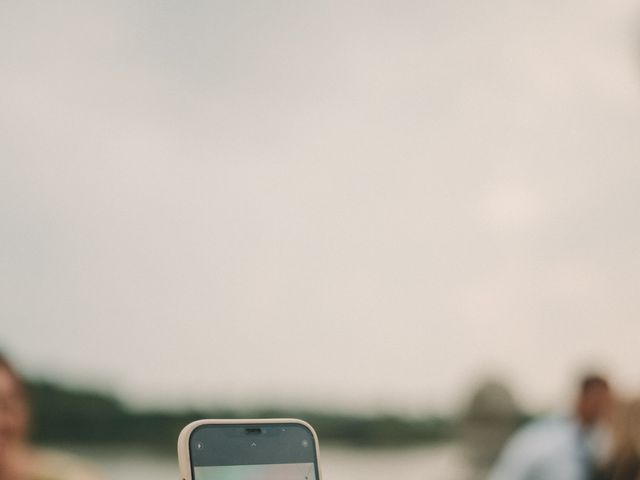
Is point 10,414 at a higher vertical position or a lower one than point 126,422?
higher

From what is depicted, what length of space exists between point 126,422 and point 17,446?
2.11ft

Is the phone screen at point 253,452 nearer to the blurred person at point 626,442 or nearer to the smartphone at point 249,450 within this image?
the smartphone at point 249,450

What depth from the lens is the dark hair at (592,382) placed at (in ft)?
5.48

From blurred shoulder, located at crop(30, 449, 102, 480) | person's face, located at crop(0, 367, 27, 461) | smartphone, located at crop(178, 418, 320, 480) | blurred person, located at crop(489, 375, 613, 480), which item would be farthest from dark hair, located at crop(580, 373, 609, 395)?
smartphone, located at crop(178, 418, 320, 480)

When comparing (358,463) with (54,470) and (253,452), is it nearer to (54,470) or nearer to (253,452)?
(54,470)

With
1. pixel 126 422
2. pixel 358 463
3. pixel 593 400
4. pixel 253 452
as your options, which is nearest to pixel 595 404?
pixel 593 400

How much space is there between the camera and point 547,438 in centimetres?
155

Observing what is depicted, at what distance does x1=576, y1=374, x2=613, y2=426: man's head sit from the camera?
159 cm

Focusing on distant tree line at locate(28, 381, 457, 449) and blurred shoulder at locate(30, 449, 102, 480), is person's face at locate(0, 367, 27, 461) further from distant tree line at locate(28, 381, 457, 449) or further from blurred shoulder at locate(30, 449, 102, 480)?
distant tree line at locate(28, 381, 457, 449)

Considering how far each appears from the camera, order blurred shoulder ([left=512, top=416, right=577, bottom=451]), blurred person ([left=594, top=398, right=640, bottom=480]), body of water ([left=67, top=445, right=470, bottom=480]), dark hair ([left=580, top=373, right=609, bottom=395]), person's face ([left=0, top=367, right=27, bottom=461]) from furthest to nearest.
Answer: dark hair ([left=580, top=373, right=609, bottom=395])
blurred shoulder ([left=512, top=416, right=577, bottom=451])
body of water ([left=67, top=445, right=470, bottom=480])
blurred person ([left=594, top=398, right=640, bottom=480])
person's face ([left=0, top=367, right=27, bottom=461])

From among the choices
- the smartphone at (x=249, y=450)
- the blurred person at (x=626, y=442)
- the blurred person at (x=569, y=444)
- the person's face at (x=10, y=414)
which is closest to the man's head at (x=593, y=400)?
the blurred person at (x=569, y=444)

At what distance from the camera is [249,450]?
51 cm

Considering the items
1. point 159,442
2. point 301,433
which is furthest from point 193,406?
point 301,433

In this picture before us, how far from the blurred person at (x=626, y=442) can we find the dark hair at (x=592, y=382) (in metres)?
0.33
